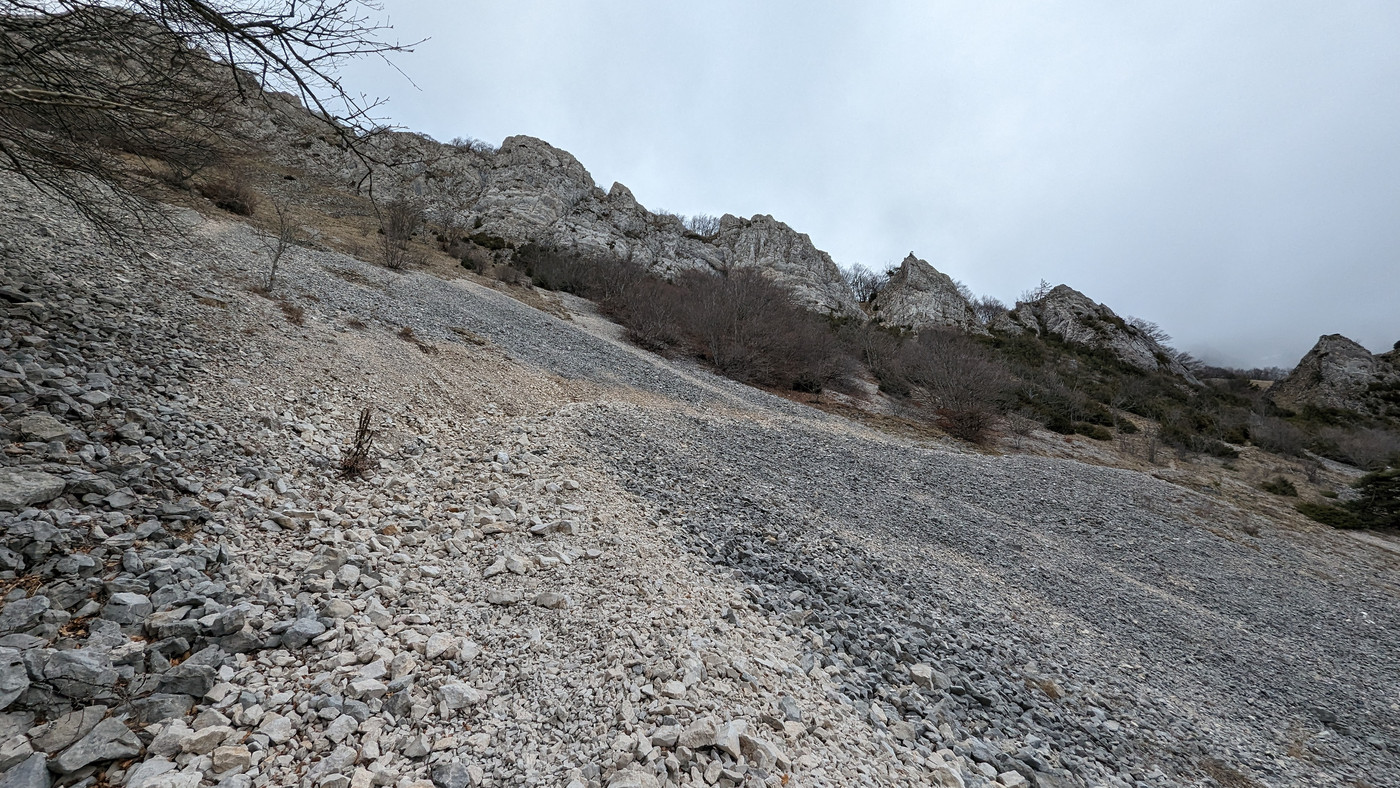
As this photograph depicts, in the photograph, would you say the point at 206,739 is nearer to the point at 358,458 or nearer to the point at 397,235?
the point at 358,458

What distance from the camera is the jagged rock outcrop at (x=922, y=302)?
1531 inches

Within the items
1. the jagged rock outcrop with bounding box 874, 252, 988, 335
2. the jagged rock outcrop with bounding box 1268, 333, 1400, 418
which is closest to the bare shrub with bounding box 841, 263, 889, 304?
the jagged rock outcrop with bounding box 874, 252, 988, 335

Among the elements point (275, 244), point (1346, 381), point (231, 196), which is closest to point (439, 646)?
point (275, 244)

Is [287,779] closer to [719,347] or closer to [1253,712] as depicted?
[1253,712]

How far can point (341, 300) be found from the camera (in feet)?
29.9

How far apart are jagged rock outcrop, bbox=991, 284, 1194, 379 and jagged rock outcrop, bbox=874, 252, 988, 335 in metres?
3.10

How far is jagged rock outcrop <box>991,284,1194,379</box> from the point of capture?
115 feet

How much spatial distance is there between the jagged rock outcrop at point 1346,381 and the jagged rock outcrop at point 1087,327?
5.43 m

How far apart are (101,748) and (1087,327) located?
4854 cm

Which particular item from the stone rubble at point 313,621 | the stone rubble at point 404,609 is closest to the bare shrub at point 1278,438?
the stone rubble at point 404,609

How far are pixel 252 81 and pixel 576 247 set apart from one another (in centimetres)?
3141

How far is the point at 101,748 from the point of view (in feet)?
5.81

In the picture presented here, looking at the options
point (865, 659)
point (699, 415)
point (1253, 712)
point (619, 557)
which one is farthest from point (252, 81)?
point (1253, 712)

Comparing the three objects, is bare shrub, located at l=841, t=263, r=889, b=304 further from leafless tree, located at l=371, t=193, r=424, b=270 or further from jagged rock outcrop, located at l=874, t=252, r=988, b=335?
leafless tree, located at l=371, t=193, r=424, b=270
